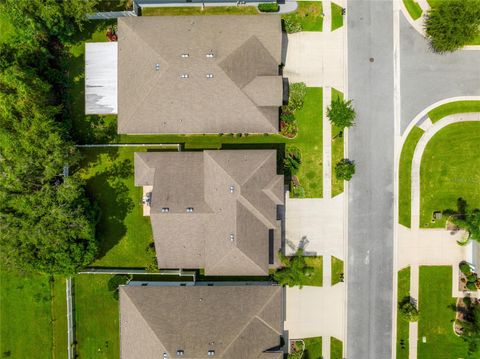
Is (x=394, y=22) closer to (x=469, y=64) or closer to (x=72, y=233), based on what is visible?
(x=469, y=64)

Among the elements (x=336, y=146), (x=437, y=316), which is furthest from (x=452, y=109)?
(x=437, y=316)

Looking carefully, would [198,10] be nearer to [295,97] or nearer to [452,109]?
[295,97]

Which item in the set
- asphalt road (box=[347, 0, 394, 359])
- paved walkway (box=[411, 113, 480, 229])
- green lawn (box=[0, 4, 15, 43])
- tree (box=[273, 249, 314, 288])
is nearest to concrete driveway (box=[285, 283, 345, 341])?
asphalt road (box=[347, 0, 394, 359])

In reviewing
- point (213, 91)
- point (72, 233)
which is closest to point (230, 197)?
point (213, 91)

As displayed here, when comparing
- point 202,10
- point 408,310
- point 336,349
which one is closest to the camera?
point 408,310

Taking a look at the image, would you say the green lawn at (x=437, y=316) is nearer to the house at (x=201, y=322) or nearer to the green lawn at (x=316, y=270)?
the green lawn at (x=316, y=270)

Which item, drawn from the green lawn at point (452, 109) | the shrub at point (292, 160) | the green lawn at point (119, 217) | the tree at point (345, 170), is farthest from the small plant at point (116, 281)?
the green lawn at point (452, 109)

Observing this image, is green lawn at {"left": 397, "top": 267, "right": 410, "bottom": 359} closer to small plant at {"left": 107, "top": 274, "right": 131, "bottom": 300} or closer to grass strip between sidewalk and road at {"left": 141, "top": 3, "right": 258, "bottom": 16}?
small plant at {"left": 107, "top": 274, "right": 131, "bottom": 300}
